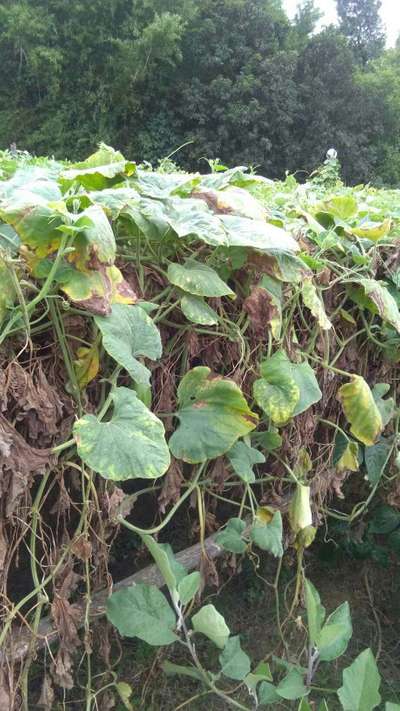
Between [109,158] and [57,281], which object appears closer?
[57,281]

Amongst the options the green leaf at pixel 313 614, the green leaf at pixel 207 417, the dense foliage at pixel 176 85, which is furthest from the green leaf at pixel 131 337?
the dense foliage at pixel 176 85

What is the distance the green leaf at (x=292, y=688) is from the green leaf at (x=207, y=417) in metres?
0.49

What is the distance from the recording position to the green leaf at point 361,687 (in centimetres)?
108

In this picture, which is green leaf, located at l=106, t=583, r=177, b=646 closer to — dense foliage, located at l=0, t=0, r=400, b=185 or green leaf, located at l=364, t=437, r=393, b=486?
green leaf, located at l=364, t=437, r=393, b=486

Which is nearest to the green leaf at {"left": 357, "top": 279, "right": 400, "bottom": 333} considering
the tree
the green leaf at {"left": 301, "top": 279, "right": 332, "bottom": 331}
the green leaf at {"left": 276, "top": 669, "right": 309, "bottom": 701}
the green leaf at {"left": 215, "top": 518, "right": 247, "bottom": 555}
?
the green leaf at {"left": 301, "top": 279, "right": 332, "bottom": 331}

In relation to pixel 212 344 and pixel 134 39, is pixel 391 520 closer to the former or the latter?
pixel 212 344

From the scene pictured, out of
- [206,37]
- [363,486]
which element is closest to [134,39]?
[206,37]

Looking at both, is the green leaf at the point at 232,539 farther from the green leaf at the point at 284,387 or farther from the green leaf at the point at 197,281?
the green leaf at the point at 197,281

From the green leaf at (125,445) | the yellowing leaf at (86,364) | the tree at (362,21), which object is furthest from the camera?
the tree at (362,21)

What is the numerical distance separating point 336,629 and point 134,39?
61.7ft

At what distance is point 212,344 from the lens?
1.07 m

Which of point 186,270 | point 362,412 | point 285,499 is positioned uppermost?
point 186,270

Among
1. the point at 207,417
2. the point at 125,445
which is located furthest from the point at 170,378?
the point at 125,445

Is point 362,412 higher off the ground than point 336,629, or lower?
higher
